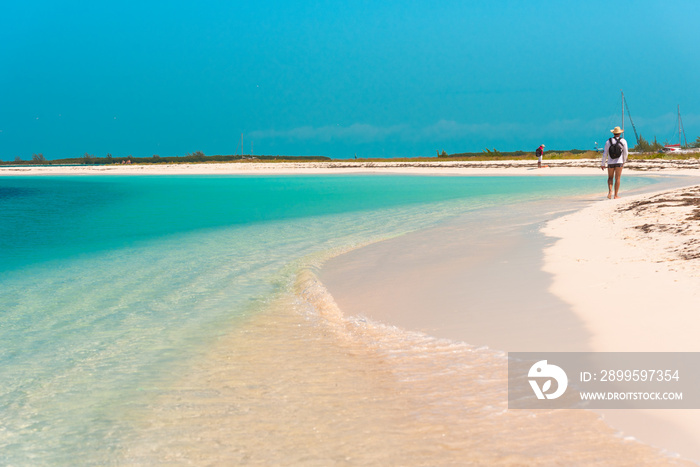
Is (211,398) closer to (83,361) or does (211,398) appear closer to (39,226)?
(83,361)

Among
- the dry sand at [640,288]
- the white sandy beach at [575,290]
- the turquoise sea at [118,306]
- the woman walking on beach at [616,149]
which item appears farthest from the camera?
the woman walking on beach at [616,149]

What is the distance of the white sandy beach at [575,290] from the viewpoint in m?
3.87

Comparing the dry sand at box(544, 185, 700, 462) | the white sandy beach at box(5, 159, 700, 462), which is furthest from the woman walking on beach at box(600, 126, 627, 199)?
the dry sand at box(544, 185, 700, 462)

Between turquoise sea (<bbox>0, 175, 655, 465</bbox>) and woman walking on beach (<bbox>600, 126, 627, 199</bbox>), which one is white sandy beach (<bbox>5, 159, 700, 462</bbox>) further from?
woman walking on beach (<bbox>600, 126, 627, 199</bbox>)

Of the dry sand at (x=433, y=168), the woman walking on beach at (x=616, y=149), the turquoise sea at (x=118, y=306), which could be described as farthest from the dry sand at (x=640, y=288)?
the dry sand at (x=433, y=168)

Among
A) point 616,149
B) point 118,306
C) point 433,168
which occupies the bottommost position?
point 118,306

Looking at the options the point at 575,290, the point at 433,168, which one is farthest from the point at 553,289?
the point at 433,168

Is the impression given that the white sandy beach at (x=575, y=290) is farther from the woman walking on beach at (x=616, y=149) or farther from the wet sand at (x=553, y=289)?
the woman walking on beach at (x=616, y=149)

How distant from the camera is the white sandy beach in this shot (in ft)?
12.7

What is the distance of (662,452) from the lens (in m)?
2.63

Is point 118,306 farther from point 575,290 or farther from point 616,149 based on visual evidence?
point 616,149

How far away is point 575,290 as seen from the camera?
534 centimetres

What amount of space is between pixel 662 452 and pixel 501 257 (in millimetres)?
5023

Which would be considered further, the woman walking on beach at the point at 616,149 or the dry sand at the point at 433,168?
the dry sand at the point at 433,168
